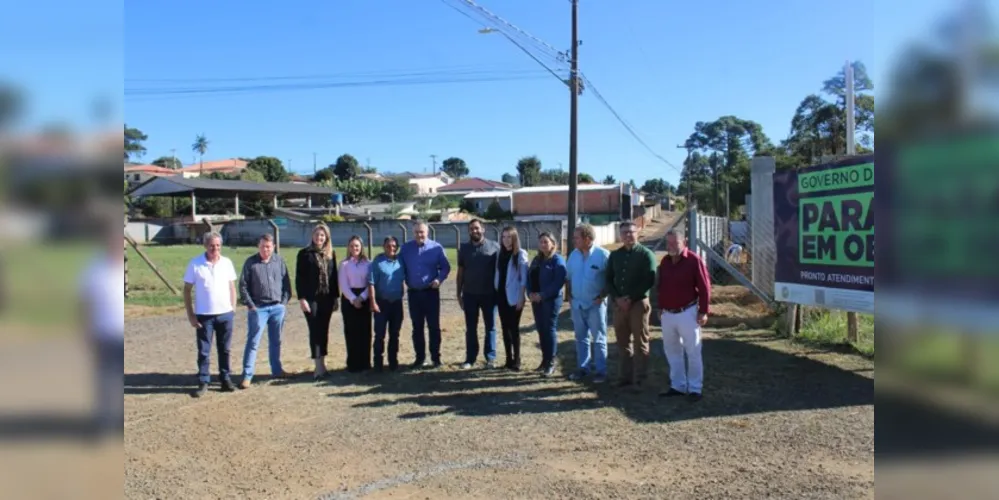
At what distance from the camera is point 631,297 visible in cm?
678

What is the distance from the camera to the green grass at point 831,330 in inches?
335

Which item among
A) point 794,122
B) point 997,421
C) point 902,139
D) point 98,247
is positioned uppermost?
point 794,122

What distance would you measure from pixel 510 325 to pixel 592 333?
1.02 m

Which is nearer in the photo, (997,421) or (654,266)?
(997,421)

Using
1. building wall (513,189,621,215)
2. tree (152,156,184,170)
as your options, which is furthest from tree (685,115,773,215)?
tree (152,156,184,170)

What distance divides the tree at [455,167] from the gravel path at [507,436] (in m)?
159

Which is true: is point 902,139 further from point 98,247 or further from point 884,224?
point 98,247

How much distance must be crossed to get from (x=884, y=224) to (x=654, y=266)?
562cm

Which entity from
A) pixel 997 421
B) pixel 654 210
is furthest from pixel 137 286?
pixel 654 210

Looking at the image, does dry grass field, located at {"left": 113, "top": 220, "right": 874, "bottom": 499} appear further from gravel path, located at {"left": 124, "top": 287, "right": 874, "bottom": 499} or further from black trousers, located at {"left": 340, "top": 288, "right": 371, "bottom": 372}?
black trousers, located at {"left": 340, "top": 288, "right": 371, "bottom": 372}

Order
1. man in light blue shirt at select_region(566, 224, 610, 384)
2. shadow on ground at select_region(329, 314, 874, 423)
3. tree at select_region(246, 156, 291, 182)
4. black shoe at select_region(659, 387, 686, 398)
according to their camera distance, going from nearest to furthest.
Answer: shadow on ground at select_region(329, 314, 874, 423)
black shoe at select_region(659, 387, 686, 398)
man in light blue shirt at select_region(566, 224, 610, 384)
tree at select_region(246, 156, 291, 182)

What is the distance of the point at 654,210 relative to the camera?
86750 mm

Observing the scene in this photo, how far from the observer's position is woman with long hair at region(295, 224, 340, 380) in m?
7.62

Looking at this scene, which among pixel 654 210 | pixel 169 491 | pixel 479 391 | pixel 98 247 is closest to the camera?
pixel 98 247
